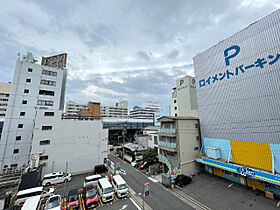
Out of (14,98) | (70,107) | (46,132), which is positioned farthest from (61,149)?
(70,107)

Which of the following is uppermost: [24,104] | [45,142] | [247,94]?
[24,104]

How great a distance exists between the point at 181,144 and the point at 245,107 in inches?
437

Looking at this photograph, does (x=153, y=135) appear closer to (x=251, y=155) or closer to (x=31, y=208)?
(x=251, y=155)

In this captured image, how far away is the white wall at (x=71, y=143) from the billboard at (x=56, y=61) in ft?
70.4

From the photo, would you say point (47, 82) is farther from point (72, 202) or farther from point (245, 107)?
point (245, 107)

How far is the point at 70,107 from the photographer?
91188 mm

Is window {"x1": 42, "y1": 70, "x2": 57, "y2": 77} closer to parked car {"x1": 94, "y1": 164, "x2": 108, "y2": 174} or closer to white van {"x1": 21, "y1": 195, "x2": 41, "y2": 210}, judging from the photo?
parked car {"x1": 94, "y1": 164, "x2": 108, "y2": 174}

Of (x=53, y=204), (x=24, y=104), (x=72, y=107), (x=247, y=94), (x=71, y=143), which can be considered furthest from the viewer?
(x=72, y=107)

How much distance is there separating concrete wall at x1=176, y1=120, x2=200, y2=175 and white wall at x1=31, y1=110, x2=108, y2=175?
17212 mm

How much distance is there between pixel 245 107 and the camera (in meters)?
17.7

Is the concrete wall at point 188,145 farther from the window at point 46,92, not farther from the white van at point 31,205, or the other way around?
the window at point 46,92

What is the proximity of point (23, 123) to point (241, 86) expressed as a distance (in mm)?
44011

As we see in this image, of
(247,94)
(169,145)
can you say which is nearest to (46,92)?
(169,145)

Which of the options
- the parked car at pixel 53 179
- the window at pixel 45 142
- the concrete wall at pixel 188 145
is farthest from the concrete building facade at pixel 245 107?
the window at pixel 45 142
